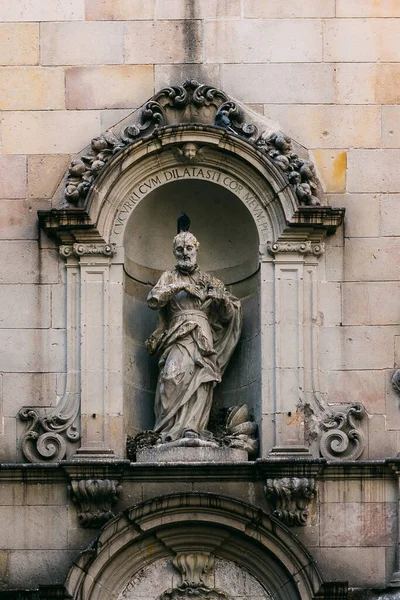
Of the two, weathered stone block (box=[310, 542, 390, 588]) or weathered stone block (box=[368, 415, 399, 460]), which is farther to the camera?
weathered stone block (box=[368, 415, 399, 460])

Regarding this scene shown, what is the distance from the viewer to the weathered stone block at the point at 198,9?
28.3 meters

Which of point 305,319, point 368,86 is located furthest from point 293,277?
point 368,86

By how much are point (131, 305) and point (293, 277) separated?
177 centimetres

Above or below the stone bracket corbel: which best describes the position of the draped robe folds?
above

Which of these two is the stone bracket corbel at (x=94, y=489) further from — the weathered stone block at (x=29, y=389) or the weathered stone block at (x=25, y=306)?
the weathered stone block at (x=25, y=306)

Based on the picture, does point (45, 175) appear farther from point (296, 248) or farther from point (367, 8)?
point (367, 8)

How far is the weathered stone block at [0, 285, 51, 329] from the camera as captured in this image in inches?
1084

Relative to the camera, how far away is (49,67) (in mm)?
28156

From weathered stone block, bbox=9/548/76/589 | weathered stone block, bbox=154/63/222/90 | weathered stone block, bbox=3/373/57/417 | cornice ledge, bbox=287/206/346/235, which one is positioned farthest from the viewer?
weathered stone block, bbox=154/63/222/90

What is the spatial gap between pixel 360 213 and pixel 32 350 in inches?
144

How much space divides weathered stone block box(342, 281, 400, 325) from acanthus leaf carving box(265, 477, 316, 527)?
182 cm

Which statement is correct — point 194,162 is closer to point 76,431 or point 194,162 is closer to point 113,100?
point 113,100

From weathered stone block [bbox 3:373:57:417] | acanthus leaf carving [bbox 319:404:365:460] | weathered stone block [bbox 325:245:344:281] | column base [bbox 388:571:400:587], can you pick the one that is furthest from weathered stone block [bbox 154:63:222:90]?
column base [bbox 388:571:400:587]

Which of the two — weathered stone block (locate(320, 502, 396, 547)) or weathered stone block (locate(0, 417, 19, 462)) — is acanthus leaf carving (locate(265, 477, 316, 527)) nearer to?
weathered stone block (locate(320, 502, 396, 547))
